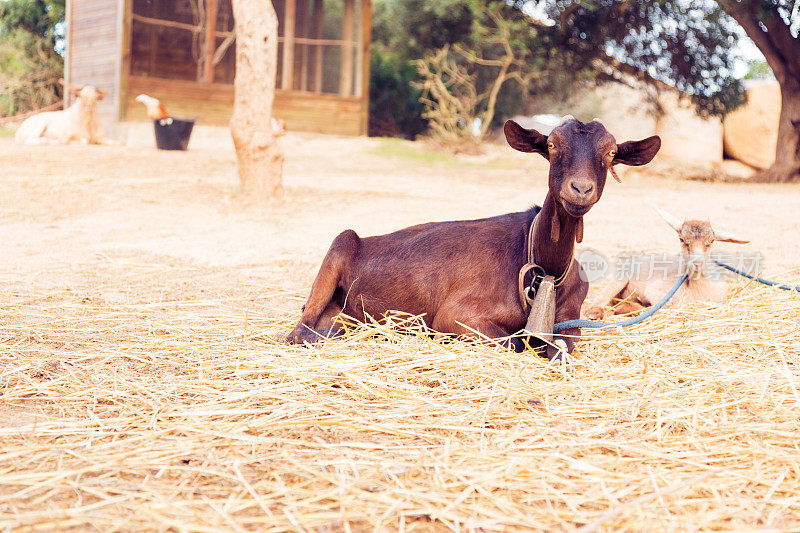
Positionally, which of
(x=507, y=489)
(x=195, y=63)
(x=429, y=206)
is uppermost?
(x=195, y=63)

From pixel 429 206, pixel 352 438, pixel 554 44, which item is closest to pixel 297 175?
pixel 429 206

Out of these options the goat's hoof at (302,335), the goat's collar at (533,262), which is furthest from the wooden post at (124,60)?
the goat's collar at (533,262)

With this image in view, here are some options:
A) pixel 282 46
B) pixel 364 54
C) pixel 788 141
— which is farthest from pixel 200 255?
pixel 282 46

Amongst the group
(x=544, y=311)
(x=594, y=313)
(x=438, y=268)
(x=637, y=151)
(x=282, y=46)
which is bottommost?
(x=594, y=313)

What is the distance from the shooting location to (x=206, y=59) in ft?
52.5

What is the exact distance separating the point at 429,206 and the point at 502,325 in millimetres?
5402

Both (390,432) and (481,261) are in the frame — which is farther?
(481,261)

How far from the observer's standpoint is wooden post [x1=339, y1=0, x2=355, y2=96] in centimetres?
1784

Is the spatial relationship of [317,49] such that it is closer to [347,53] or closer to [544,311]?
[347,53]

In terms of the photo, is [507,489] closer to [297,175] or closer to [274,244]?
[274,244]

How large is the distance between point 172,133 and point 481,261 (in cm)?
1012

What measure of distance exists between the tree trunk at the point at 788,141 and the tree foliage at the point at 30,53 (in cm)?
1669

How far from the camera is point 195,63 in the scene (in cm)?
1967

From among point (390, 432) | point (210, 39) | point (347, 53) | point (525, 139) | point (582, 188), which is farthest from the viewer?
point (347, 53)
